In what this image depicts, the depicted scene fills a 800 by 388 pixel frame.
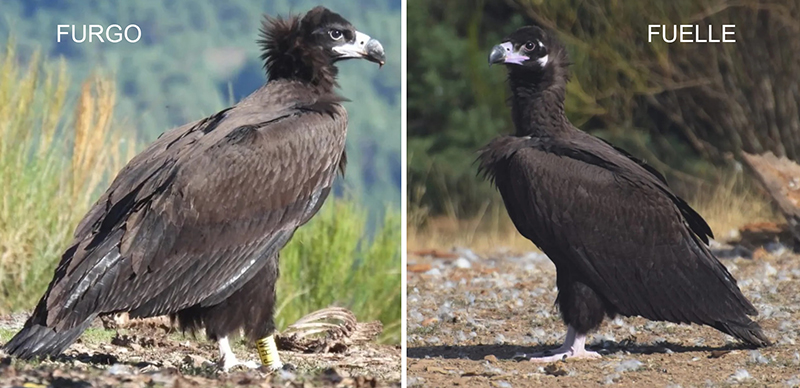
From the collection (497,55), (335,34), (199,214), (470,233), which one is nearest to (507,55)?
(497,55)

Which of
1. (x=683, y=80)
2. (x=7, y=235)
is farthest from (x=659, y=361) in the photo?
(x=683, y=80)

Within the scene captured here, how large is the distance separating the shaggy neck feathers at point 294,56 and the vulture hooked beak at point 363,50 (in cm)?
10

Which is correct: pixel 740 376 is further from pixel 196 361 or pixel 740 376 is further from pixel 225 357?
pixel 196 361

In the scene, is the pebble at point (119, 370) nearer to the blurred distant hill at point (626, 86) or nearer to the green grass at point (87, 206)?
the green grass at point (87, 206)

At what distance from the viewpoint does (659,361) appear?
6.64 m

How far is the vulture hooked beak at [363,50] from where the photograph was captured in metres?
6.64

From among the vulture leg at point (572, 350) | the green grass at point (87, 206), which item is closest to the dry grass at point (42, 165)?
the green grass at point (87, 206)

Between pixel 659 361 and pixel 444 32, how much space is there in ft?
31.9

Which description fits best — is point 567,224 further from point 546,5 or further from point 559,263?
point 546,5

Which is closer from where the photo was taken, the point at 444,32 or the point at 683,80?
the point at 683,80

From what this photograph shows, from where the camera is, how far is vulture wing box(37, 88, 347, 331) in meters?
5.68

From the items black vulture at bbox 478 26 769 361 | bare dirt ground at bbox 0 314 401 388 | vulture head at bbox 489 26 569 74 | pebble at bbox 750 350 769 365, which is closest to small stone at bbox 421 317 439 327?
bare dirt ground at bbox 0 314 401 388

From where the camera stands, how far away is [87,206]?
8594mm

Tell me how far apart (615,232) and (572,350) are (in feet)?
2.35
